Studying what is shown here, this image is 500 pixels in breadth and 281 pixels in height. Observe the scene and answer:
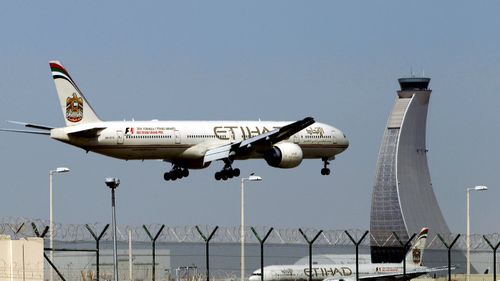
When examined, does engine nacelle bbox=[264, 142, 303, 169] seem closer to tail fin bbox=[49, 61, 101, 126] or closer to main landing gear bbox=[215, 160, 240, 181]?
main landing gear bbox=[215, 160, 240, 181]

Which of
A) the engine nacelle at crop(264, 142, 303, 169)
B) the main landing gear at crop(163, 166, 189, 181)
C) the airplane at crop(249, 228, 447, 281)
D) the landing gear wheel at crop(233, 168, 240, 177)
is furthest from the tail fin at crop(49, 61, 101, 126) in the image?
the airplane at crop(249, 228, 447, 281)

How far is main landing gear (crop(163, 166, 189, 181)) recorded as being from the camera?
10512 centimetres

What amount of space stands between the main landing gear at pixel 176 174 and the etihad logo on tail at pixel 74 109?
8605 millimetres

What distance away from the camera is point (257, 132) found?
10531cm

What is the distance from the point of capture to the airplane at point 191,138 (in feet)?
318

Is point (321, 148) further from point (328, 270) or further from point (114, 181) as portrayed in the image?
point (114, 181)

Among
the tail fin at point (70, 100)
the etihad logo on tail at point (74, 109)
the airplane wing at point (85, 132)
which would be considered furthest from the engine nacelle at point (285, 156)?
the etihad logo on tail at point (74, 109)

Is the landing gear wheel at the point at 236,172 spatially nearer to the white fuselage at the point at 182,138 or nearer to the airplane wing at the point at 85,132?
the white fuselage at the point at 182,138

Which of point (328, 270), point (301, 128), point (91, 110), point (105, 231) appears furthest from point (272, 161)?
point (105, 231)

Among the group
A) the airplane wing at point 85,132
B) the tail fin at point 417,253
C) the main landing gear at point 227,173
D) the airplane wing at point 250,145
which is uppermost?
the airplane wing at point 85,132

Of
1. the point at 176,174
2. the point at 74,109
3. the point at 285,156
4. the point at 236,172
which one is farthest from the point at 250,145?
the point at 74,109

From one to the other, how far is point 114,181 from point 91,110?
43451 mm

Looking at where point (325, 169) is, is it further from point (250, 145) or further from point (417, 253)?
point (417, 253)

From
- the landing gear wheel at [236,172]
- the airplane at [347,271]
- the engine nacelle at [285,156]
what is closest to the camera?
the engine nacelle at [285,156]
